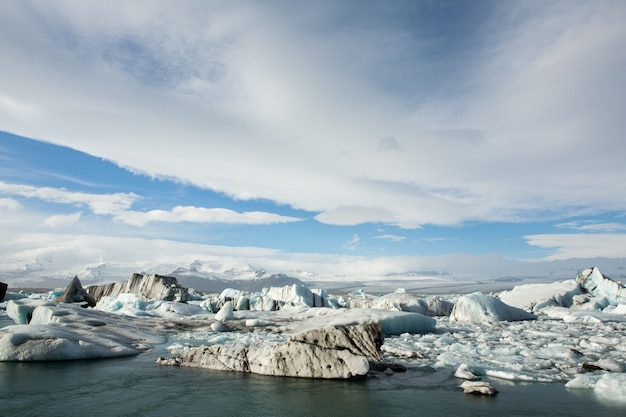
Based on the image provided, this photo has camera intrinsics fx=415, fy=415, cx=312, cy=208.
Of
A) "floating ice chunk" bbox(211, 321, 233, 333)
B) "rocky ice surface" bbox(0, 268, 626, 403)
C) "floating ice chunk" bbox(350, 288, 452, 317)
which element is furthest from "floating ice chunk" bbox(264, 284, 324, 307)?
"floating ice chunk" bbox(211, 321, 233, 333)

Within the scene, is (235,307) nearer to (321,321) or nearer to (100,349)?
(321,321)

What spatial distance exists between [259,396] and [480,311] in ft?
57.8

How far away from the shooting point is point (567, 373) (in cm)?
775

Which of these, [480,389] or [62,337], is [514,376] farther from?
[62,337]

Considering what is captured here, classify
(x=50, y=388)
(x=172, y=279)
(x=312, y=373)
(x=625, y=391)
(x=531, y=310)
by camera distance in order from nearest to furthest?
(x=625, y=391), (x=50, y=388), (x=312, y=373), (x=531, y=310), (x=172, y=279)

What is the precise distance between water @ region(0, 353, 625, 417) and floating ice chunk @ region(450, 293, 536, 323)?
14.2m

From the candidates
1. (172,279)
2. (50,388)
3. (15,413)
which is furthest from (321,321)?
(172,279)

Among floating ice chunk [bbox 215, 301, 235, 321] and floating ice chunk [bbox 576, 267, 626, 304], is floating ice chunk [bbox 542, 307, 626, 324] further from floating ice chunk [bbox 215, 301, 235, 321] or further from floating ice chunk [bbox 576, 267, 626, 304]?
floating ice chunk [bbox 215, 301, 235, 321]

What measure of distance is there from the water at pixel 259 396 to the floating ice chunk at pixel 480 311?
558 inches

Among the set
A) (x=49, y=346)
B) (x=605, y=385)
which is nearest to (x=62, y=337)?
(x=49, y=346)

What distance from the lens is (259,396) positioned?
20.1 feet

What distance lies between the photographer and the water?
538 centimetres

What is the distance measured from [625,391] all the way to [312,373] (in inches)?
187

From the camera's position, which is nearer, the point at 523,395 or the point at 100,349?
the point at 523,395
